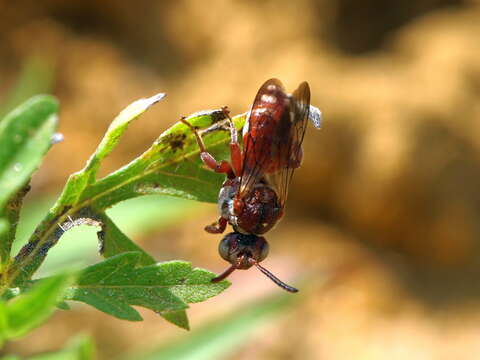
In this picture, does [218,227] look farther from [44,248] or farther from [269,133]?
[44,248]

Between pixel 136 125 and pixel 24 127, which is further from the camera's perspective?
pixel 136 125

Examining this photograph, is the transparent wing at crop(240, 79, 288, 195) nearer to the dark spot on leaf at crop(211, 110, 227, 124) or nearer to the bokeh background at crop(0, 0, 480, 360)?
the dark spot on leaf at crop(211, 110, 227, 124)

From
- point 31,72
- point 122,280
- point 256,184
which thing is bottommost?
point 122,280

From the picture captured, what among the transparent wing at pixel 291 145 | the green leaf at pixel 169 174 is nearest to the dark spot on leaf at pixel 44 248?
the green leaf at pixel 169 174

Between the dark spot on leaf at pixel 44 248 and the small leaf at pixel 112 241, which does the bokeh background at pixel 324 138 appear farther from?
the dark spot on leaf at pixel 44 248

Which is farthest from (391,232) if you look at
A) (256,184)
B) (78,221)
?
(78,221)

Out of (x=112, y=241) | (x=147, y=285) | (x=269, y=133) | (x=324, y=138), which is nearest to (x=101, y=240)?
(x=112, y=241)

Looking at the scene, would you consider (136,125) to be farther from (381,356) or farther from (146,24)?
(381,356)
